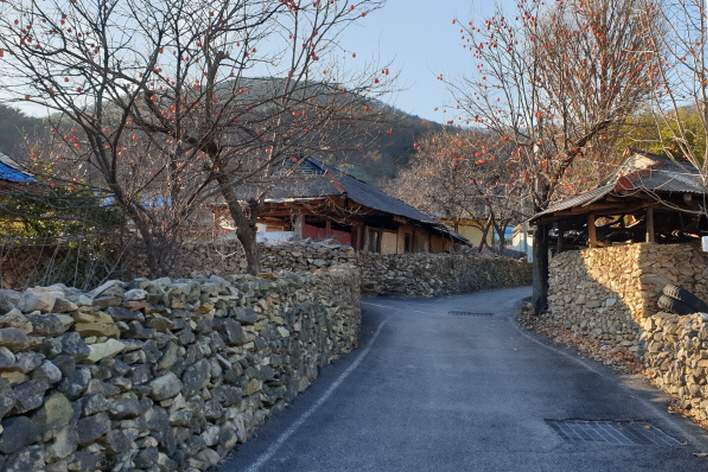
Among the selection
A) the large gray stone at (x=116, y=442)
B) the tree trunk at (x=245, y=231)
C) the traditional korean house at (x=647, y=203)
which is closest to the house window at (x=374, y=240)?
the traditional korean house at (x=647, y=203)

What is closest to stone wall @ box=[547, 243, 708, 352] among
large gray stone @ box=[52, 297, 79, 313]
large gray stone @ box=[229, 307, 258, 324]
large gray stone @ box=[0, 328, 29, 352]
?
large gray stone @ box=[229, 307, 258, 324]

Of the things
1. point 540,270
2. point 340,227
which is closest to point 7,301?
point 540,270

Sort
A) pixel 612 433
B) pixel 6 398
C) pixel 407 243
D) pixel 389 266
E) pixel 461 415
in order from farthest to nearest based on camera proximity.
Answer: pixel 407 243
pixel 389 266
pixel 461 415
pixel 612 433
pixel 6 398

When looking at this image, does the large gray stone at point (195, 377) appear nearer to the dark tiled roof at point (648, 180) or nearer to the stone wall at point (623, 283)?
the dark tiled roof at point (648, 180)

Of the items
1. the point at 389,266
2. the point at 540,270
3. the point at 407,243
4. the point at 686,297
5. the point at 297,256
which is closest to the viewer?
the point at 686,297

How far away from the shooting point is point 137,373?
13.6 ft

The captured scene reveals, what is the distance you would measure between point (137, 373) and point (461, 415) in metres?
4.52

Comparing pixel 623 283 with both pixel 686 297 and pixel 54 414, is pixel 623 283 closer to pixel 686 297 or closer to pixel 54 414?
pixel 686 297

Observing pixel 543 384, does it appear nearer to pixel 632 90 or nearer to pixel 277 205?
pixel 632 90

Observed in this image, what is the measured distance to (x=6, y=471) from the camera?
2.95 meters

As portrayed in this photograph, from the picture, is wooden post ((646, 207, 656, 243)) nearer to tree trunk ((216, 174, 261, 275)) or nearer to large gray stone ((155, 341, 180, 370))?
tree trunk ((216, 174, 261, 275))

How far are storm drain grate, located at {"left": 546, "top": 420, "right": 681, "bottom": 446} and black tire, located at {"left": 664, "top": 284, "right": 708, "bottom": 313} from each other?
3493mm

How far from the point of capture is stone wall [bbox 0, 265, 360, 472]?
3207mm

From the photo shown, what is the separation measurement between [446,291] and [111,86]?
62.5ft
